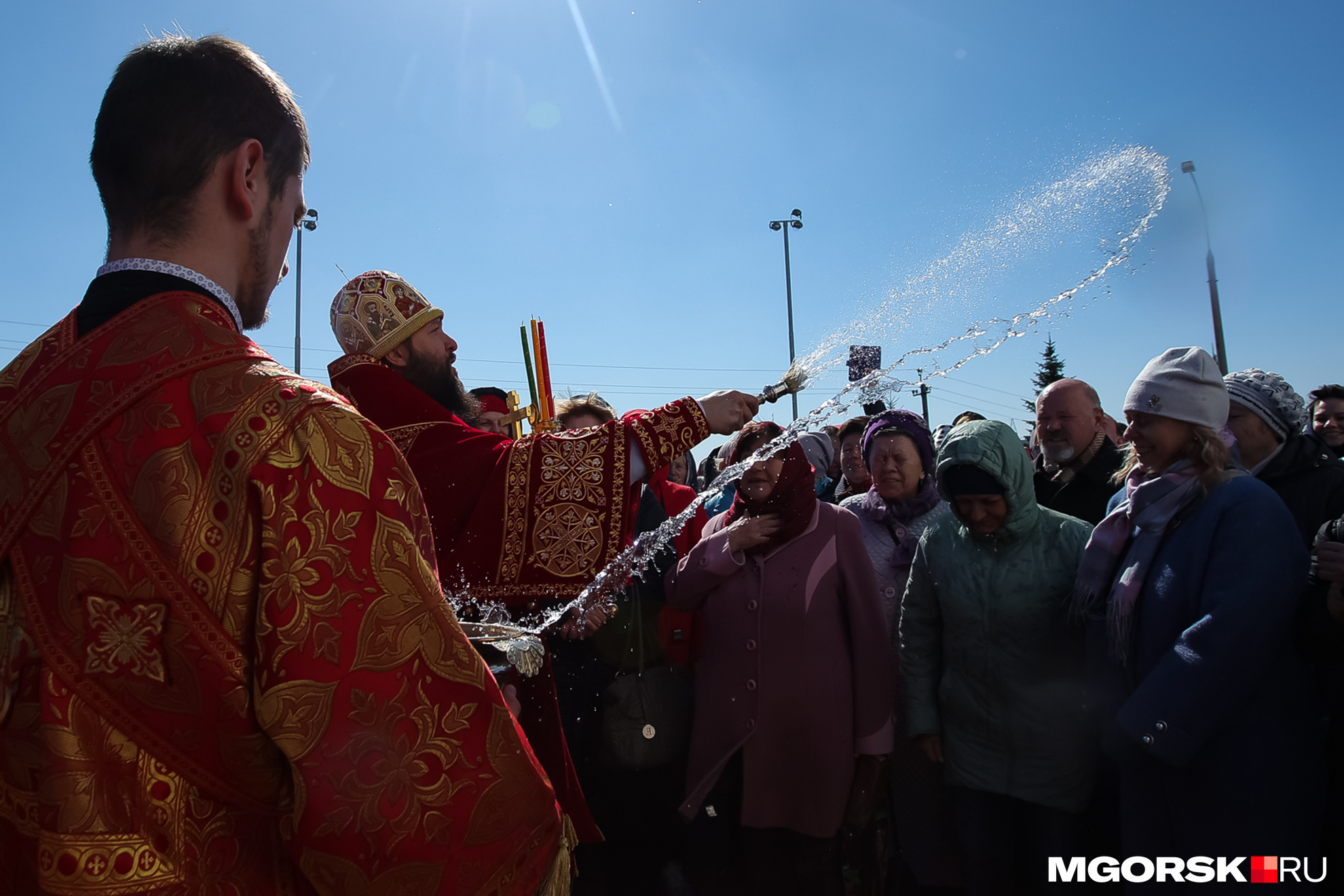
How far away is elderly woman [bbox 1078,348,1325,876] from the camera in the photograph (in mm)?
2643

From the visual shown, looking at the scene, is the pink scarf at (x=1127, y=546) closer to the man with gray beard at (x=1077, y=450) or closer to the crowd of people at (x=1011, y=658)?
the crowd of people at (x=1011, y=658)

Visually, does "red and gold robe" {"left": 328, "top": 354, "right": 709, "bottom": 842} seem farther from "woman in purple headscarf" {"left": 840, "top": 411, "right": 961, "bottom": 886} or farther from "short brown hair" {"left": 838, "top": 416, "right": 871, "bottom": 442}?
"short brown hair" {"left": 838, "top": 416, "right": 871, "bottom": 442}

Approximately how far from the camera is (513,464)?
2.63 metres

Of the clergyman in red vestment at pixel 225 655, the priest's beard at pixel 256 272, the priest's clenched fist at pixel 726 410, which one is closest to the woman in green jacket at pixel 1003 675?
the priest's clenched fist at pixel 726 410

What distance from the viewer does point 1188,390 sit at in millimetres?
3039

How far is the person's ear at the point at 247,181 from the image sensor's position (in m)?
1.32

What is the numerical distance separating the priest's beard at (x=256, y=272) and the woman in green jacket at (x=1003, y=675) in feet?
9.16

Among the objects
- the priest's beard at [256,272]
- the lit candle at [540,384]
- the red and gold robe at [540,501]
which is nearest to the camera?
the priest's beard at [256,272]

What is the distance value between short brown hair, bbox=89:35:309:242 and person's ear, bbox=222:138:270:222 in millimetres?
17

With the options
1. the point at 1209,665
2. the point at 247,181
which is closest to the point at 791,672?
the point at 1209,665

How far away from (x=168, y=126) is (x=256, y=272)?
0.82 feet

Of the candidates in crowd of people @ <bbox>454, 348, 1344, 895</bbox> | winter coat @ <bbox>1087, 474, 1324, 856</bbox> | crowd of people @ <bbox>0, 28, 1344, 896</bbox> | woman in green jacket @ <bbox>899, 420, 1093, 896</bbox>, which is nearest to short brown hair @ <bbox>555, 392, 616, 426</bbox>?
crowd of people @ <bbox>0, 28, 1344, 896</bbox>

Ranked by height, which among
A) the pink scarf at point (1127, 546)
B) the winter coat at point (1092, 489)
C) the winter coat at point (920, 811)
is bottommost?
the winter coat at point (920, 811)

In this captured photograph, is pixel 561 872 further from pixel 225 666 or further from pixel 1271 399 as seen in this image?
pixel 1271 399
